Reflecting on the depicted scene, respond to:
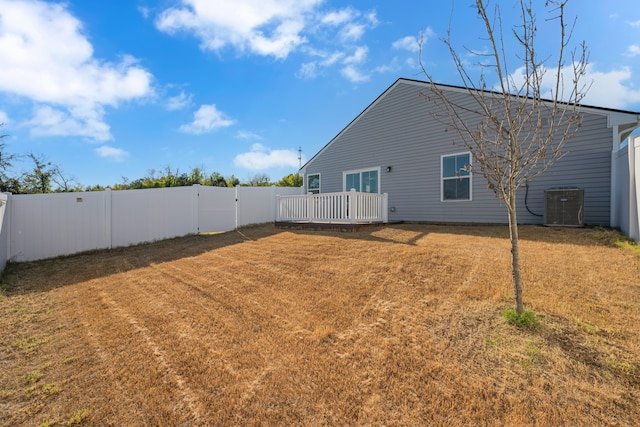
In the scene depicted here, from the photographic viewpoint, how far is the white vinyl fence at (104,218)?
753 cm

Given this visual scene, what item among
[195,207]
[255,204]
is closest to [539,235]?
[255,204]

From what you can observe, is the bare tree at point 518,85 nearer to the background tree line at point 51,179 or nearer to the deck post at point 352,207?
the deck post at point 352,207

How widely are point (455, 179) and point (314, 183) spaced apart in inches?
263

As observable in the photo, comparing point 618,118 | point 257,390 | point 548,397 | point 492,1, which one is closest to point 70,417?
point 257,390

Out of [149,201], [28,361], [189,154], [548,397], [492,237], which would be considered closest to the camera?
[548,397]

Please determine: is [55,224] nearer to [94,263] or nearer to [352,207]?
[94,263]

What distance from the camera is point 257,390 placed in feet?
6.80

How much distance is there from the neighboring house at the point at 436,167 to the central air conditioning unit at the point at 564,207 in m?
0.03

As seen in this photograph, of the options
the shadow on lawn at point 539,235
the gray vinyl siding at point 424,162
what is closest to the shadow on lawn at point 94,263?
the shadow on lawn at point 539,235

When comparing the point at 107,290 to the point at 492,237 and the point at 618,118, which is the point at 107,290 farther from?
the point at 618,118

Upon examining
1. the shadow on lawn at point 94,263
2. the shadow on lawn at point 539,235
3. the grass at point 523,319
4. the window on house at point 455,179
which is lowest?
the shadow on lawn at point 94,263

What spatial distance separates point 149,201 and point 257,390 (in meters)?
9.30

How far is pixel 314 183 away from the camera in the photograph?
554 inches

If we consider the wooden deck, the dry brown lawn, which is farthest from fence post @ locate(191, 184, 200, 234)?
the dry brown lawn
